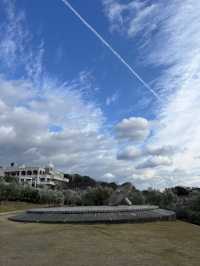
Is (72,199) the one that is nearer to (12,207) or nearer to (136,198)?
(12,207)

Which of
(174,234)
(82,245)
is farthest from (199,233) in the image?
(82,245)

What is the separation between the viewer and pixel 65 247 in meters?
12.0

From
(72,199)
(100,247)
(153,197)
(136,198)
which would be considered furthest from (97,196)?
(100,247)

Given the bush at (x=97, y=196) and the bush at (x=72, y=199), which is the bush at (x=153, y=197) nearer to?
the bush at (x=97, y=196)

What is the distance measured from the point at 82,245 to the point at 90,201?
1240 inches

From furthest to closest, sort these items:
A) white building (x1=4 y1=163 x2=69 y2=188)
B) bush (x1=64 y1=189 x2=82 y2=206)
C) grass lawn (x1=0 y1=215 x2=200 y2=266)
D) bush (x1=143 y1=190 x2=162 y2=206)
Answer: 1. white building (x1=4 y1=163 x2=69 y2=188)
2. bush (x1=64 y1=189 x2=82 y2=206)
3. bush (x1=143 y1=190 x2=162 y2=206)
4. grass lawn (x1=0 y1=215 x2=200 y2=266)

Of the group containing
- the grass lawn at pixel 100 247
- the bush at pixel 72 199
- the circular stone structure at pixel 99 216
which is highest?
the bush at pixel 72 199

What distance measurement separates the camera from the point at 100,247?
11891mm

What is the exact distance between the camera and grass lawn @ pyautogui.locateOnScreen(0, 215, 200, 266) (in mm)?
9758

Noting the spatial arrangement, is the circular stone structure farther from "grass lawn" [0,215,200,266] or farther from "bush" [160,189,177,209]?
"bush" [160,189,177,209]

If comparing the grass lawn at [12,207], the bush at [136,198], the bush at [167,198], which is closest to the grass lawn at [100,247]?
the bush at [167,198]

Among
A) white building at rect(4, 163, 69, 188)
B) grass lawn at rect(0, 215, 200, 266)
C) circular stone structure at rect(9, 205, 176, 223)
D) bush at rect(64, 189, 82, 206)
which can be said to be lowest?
grass lawn at rect(0, 215, 200, 266)

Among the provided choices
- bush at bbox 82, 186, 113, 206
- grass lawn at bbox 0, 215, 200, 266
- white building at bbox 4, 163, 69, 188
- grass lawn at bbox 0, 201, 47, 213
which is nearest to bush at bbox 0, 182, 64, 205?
grass lawn at bbox 0, 201, 47, 213

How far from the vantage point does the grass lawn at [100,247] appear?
976 centimetres
